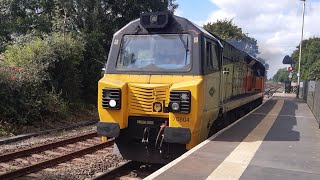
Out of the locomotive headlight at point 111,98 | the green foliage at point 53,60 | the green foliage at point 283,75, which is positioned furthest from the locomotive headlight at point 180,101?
the green foliage at point 283,75

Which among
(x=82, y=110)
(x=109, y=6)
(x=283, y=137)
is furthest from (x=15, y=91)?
(x=109, y=6)

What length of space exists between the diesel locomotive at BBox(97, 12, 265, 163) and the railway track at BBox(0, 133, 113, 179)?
148cm

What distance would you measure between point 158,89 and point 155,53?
0.92 meters

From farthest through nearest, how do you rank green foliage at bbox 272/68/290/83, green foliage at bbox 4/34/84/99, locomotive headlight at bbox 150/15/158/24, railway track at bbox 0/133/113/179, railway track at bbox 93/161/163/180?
Result: green foliage at bbox 272/68/290/83 → green foliage at bbox 4/34/84/99 → locomotive headlight at bbox 150/15/158/24 → railway track at bbox 0/133/113/179 → railway track at bbox 93/161/163/180

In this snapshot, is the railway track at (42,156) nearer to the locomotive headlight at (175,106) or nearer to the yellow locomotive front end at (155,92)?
the yellow locomotive front end at (155,92)

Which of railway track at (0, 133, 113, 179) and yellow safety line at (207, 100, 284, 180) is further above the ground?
yellow safety line at (207, 100, 284, 180)

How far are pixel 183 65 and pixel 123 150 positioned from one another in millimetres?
2207

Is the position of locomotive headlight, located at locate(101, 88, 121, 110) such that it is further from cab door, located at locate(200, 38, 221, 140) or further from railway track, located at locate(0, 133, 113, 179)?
railway track, located at locate(0, 133, 113, 179)

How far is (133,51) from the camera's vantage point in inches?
348

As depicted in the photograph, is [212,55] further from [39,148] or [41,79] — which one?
[41,79]

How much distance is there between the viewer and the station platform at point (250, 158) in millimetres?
6125

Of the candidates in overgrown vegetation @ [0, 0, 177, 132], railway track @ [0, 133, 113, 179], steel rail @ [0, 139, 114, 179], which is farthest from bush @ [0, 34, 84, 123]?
steel rail @ [0, 139, 114, 179]

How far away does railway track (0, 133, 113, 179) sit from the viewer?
8203 millimetres

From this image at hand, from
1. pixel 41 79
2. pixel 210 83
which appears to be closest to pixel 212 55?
pixel 210 83
